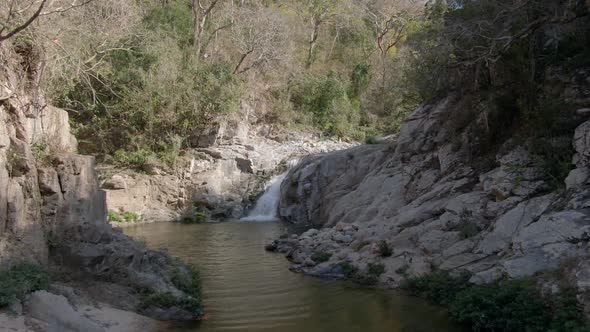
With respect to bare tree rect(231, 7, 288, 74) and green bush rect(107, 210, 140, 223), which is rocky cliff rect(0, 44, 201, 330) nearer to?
green bush rect(107, 210, 140, 223)

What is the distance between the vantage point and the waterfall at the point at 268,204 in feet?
75.0

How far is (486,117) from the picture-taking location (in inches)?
479

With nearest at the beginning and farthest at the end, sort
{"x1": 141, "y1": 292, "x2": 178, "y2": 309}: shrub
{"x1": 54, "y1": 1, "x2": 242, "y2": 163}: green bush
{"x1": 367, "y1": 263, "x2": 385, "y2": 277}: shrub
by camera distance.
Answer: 1. {"x1": 141, "y1": 292, "x2": 178, "y2": 309}: shrub
2. {"x1": 367, "y1": 263, "x2": 385, "y2": 277}: shrub
3. {"x1": 54, "y1": 1, "x2": 242, "y2": 163}: green bush

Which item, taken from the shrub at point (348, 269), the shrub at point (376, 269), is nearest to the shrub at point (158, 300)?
the shrub at point (348, 269)

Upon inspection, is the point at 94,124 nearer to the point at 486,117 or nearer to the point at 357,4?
the point at 486,117

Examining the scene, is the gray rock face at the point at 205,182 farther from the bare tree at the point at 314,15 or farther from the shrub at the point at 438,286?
the shrub at the point at 438,286

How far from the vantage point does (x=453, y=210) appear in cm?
1087

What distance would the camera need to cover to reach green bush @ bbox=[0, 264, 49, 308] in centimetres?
603

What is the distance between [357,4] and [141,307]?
122 ft

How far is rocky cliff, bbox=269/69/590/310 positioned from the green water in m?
0.82

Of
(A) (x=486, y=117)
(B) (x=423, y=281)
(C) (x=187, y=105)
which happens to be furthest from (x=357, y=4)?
(B) (x=423, y=281)

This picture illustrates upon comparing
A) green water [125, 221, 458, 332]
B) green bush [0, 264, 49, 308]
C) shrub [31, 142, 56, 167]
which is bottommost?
green water [125, 221, 458, 332]

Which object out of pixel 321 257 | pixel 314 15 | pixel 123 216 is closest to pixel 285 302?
pixel 321 257

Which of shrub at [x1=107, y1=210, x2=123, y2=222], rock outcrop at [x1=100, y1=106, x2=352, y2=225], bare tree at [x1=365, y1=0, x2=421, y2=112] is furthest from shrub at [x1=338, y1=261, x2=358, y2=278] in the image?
bare tree at [x1=365, y1=0, x2=421, y2=112]
